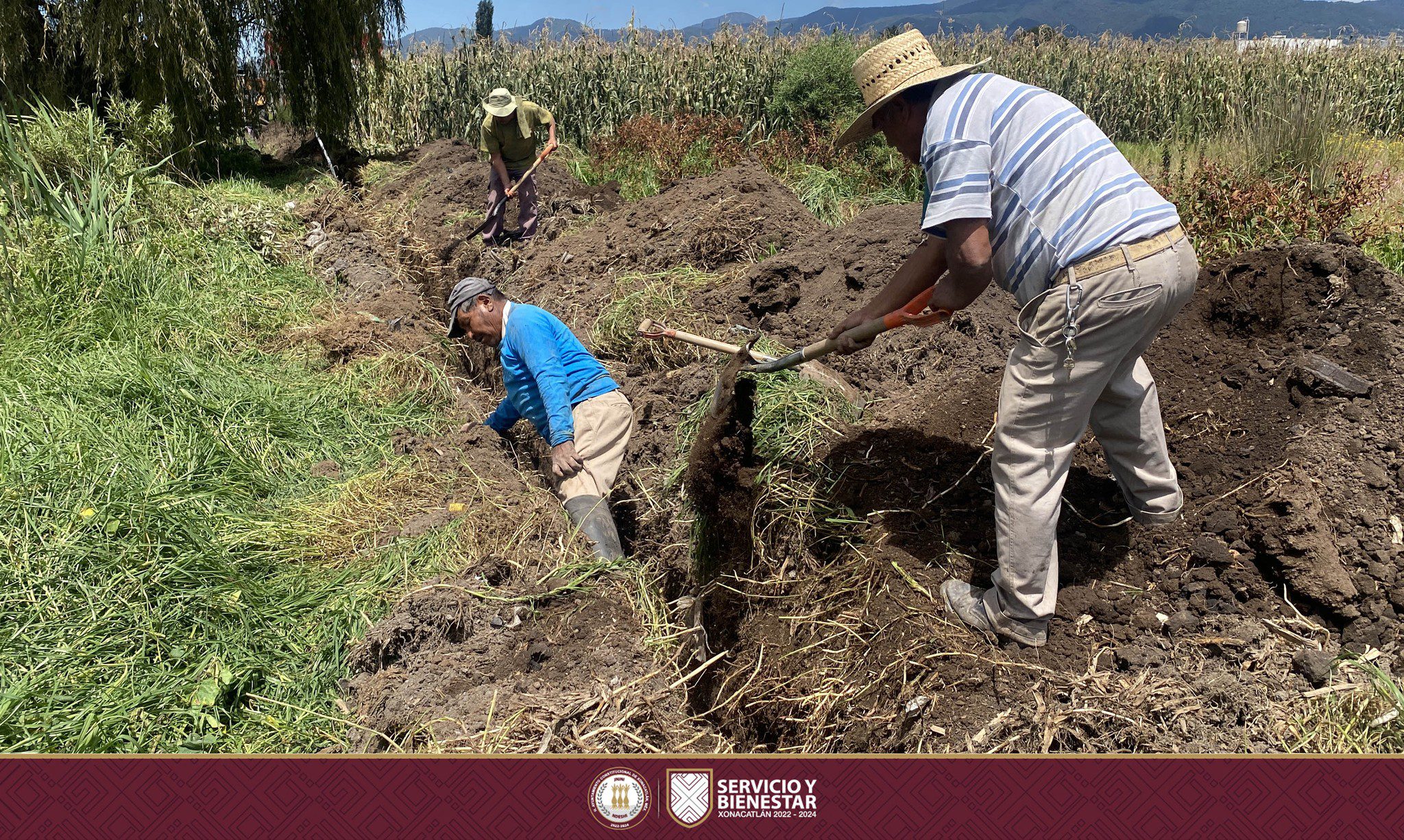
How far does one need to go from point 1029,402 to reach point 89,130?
26.5ft

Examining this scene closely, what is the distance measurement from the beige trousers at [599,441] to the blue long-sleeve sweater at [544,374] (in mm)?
62

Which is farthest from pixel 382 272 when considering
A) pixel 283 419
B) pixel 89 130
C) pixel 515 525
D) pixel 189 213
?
pixel 515 525

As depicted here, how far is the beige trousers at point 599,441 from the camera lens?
4.71m

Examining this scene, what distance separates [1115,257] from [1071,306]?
0.19 metres

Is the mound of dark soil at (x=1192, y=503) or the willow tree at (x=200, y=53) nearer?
the mound of dark soil at (x=1192, y=503)

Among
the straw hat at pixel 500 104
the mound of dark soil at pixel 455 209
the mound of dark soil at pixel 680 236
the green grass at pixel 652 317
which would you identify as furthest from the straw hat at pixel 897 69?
the straw hat at pixel 500 104

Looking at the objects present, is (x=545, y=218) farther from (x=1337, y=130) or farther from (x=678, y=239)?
(x=1337, y=130)

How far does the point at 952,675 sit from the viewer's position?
314 cm

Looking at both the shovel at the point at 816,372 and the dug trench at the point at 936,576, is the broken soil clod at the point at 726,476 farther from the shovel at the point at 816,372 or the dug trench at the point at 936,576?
the shovel at the point at 816,372

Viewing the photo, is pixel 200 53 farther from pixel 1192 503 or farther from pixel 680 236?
pixel 1192 503

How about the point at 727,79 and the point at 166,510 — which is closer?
the point at 166,510

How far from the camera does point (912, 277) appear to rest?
3.22m

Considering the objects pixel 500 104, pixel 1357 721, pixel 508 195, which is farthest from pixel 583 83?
pixel 1357 721

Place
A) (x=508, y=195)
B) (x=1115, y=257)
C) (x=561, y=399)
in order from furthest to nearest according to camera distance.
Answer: (x=508, y=195)
(x=561, y=399)
(x=1115, y=257)
